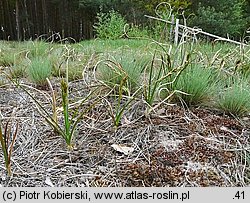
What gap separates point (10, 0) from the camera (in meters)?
12.0

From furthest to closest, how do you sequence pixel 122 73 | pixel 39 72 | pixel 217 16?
pixel 217 16, pixel 39 72, pixel 122 73

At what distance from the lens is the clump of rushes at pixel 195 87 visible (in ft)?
6.58

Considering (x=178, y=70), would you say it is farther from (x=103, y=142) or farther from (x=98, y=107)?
(x=103, y=142)

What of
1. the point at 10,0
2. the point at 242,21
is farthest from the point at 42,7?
the point at 242,21

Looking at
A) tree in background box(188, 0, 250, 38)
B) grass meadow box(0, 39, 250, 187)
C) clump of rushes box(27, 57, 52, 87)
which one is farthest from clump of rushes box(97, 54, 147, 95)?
tree in background box(188, 0, 250, 38)

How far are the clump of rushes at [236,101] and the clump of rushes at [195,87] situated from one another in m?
0.09

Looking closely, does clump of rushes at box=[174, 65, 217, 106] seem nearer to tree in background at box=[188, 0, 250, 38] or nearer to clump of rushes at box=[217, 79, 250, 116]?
clump of rushes at box=[217, 79, 250, 116]

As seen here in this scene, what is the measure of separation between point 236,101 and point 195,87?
0.78ft

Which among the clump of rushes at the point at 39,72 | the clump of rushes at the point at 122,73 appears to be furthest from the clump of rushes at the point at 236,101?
the clump of rushes at the point at 39,72

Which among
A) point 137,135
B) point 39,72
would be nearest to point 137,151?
point 137,135

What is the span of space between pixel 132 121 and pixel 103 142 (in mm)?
226

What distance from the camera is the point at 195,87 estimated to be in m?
2.00

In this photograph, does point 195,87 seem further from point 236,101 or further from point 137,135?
point 137,135

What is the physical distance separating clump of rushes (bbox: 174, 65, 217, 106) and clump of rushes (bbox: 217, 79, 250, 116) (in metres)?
0.09
